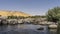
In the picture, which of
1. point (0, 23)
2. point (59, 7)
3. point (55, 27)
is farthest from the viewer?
point (0, 23)

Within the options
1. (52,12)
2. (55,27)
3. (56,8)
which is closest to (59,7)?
(56,8)

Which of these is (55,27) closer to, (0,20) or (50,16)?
(50,16)

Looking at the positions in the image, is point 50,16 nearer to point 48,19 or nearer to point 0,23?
point 48,19

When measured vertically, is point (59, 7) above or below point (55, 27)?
above

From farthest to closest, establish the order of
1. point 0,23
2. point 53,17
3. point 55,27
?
1. point 0,23
2. point 53,17
3. point 55,27

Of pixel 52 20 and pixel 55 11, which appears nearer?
pixel 55 11

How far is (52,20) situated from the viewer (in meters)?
63.1

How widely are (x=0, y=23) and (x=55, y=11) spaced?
66.5 ft

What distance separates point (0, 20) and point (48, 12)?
58.4ft

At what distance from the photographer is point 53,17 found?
201 feet

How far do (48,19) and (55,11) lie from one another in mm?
6401

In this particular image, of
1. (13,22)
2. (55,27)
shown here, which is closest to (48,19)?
(13,22)

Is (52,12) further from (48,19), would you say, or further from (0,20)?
(0,20)

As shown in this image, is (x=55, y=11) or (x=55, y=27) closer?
(x=55, y=27)
